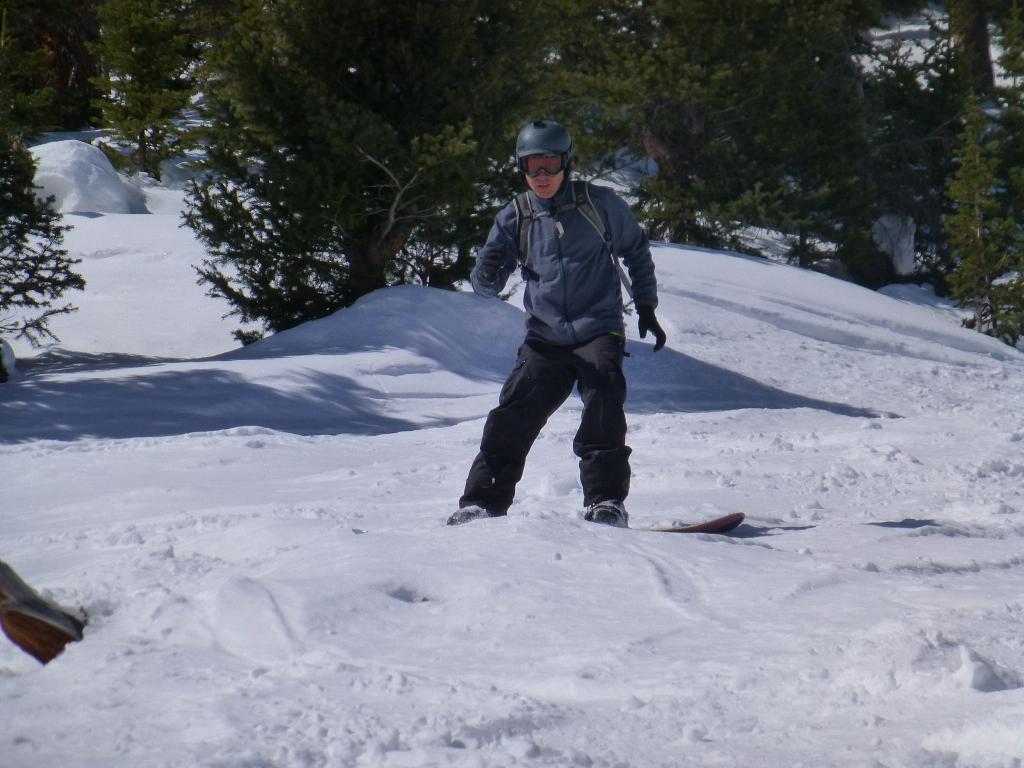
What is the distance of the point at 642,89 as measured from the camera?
22.6 metres

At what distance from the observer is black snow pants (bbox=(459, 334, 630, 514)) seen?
4.77m

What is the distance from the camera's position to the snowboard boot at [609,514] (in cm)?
466

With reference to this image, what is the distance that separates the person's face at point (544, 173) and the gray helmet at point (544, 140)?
0.03 metres

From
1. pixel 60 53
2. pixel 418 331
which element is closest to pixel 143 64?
pixel 60 53

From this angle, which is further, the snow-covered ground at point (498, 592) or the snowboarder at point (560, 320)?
the snowboarder at point (560, 320)

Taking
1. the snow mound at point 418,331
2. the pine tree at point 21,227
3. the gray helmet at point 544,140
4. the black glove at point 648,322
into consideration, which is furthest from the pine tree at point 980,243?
the gray helmet at point 544,140

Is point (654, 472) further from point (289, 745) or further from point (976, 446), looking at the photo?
point (289, 745)

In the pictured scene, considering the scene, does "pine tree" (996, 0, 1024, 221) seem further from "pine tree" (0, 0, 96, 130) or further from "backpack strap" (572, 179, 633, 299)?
"backpack strap" (572, 179, 633, 299)

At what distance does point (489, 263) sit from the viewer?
4977mm

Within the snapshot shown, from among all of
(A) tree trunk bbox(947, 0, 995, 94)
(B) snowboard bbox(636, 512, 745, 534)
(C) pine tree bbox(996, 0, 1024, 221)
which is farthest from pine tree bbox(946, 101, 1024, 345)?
(B) snowboard bbox(636, 512, 745, 534)

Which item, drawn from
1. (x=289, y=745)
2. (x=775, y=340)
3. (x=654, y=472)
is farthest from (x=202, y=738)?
(x=775, y=340)

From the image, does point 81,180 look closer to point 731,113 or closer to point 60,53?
point 60,53

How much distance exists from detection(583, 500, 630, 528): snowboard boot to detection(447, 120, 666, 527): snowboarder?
0.05 meters

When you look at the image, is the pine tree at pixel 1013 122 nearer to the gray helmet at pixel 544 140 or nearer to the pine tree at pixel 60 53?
the pine tree at pixel 60 53
